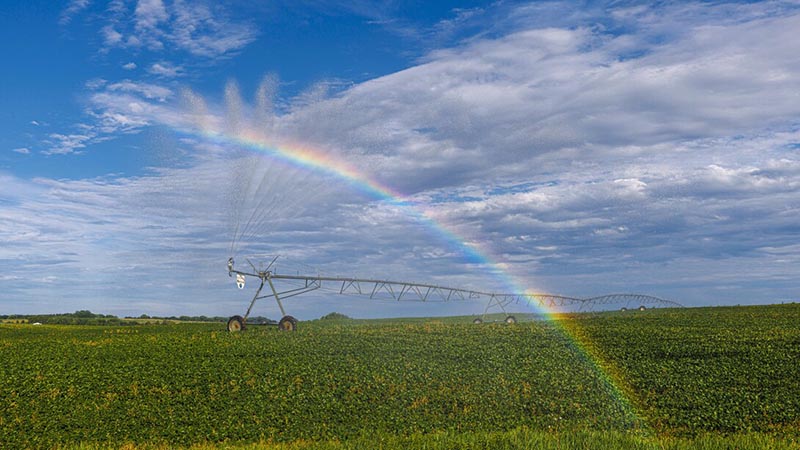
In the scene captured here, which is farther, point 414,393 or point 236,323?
point 236,323

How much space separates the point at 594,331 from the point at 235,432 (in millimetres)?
24101

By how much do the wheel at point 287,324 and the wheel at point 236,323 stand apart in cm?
258

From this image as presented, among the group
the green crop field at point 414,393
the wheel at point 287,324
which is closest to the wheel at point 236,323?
the wheel at point 287,324

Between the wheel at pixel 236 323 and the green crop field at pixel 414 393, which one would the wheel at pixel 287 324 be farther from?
the green crop field at pixel 414 393

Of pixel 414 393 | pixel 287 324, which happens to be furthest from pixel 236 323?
pixel 414 393

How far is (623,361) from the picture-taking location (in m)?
27.8

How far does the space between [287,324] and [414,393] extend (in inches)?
847

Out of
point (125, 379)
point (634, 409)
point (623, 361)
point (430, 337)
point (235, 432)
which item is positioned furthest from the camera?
point (430, 337)

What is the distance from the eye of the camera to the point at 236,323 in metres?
43.3

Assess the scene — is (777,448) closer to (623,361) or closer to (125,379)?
(623,361)


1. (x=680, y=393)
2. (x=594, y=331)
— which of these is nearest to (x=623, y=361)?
(x=680, y=393)

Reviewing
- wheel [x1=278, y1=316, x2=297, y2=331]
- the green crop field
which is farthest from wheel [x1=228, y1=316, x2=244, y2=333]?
the green crop field

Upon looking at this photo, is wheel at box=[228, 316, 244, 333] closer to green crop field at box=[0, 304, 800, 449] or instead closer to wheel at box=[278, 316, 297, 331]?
wheel at box=[278, 316, 297, 331]

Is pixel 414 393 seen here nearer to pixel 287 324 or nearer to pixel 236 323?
pixel 287 324
